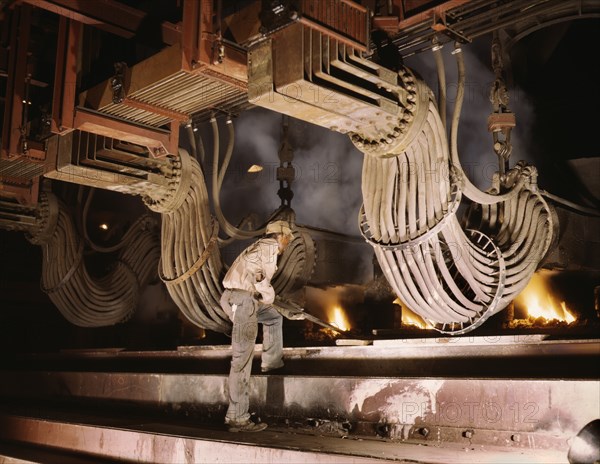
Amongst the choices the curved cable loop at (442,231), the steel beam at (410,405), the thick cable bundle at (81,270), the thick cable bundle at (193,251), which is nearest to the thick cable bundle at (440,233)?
the curved cable loop at (442,231)

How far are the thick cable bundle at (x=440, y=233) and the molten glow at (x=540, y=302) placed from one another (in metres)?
1.72

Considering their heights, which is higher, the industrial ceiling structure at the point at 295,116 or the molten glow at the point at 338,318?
the industrial ceiling structure at the point at 295,116

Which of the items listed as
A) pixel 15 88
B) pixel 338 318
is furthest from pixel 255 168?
pixel 15 88

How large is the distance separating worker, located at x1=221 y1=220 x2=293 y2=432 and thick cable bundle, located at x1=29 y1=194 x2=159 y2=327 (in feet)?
11.7

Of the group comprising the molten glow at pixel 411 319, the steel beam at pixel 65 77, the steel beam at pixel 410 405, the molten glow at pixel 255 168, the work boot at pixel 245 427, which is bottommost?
the work boot at pixel 245 427

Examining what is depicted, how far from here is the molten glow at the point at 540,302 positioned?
6.45 metres

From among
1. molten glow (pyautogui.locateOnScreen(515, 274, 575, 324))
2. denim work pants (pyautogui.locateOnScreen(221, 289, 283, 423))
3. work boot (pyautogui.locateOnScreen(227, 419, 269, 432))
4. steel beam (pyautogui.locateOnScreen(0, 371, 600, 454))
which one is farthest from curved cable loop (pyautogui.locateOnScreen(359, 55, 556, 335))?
molten glow (pyautogui.locateOnScreen(515, 274, 575, 324))

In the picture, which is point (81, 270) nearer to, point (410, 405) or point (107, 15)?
point (107, 15)

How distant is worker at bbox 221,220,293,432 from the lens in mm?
4395

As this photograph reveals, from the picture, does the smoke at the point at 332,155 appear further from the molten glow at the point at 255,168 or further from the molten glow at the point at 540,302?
the molten glow at the point at 540,302

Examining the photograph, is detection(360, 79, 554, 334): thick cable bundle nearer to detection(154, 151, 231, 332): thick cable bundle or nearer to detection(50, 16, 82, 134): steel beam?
detection(154, 151, 231, 332): thick cable bundle

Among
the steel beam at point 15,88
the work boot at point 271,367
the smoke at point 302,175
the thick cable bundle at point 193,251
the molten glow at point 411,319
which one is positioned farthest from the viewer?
the smoke at point 302,175

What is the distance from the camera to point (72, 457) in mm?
4891

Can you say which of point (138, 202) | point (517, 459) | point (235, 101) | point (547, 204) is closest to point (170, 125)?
point (235, 101)
